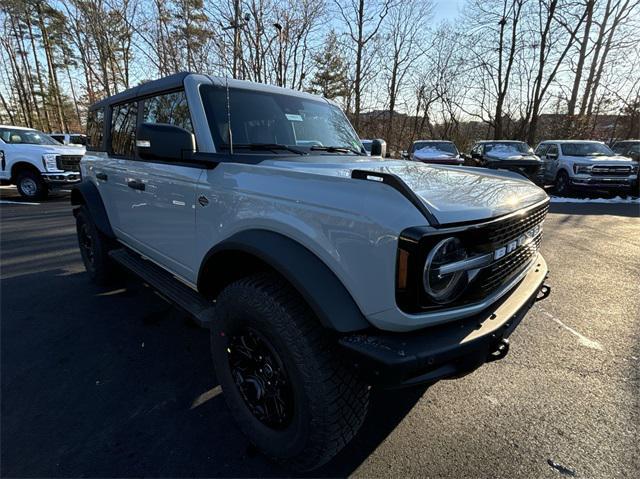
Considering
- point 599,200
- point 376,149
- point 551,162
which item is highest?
point 376,149

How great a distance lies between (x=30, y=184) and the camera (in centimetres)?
1030

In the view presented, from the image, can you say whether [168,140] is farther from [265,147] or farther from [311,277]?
[311,277]

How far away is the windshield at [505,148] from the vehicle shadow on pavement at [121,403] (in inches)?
538

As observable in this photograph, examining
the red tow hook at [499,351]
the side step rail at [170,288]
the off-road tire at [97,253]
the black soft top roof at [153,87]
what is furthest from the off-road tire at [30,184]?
the red tow hook at [499,351]

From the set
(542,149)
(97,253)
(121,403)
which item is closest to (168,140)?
(121,403)

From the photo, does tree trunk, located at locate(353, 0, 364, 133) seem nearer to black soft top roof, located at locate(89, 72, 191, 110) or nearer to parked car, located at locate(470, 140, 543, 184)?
parked car, located at locate(470, 140, 543, 184)

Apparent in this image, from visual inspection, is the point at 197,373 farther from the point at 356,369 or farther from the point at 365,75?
the point at 365,75

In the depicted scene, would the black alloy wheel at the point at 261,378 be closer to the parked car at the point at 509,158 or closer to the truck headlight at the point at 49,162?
the truck headlight at the point at 49,162

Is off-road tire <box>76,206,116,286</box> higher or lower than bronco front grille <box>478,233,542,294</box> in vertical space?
lower

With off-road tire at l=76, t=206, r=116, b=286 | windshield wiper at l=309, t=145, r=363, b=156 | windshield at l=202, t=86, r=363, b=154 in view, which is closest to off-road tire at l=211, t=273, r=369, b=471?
windshield at l=202, t=86, r=363, b=154

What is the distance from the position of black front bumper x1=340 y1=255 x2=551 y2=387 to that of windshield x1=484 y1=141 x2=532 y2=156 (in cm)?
1387

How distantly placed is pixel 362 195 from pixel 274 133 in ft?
4.57

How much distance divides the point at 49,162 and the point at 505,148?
1561 cm

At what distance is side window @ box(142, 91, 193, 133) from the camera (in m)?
2.43
